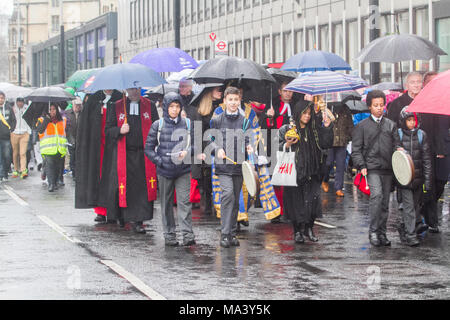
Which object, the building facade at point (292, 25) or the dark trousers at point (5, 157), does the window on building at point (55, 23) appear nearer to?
Answer: the building facade at point (292, 25)

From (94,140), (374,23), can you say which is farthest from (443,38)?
(94,140)

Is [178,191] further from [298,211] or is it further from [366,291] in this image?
[366,291]

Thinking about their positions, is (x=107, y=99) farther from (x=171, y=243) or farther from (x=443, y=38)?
(x=443, y=38)

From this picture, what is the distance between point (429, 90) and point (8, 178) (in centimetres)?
1630

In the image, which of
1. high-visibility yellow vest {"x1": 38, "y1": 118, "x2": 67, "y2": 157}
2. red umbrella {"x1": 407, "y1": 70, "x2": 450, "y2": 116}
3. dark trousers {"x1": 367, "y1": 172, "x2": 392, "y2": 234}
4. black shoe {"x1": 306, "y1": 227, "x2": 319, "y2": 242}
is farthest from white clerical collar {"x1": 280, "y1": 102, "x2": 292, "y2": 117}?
high-visibility yellow vest {"x1": 38, "y1": 118, "x2": 67, "y2": 157}

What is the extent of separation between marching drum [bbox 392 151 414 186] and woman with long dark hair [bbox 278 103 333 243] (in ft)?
2.57

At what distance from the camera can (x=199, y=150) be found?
11477 millimetres

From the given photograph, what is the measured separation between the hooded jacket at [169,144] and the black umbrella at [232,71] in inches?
54.3

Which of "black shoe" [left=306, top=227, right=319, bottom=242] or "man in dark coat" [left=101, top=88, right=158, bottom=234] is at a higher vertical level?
"man in dark coat" [left=101, top=88, right=158, bottom=234]

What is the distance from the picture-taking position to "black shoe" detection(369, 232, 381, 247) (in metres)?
11.2

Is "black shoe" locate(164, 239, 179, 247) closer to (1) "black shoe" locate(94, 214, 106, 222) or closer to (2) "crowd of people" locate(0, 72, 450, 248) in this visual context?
(2) "crowd of people" locate(0, 72, 450, 248)

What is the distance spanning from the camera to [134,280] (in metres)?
8.78

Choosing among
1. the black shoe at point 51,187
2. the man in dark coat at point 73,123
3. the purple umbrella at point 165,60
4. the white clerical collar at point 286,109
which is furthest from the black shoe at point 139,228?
the man in dark coat at point 73,123
